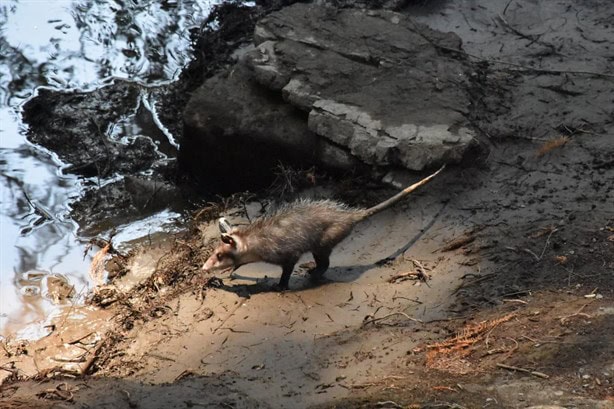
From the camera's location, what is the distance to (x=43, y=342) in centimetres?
675

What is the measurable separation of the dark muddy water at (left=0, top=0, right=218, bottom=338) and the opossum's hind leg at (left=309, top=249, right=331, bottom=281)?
223 cm

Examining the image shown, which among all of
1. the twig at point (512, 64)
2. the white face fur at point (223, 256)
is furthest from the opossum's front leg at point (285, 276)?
the twig at point (512, 64)

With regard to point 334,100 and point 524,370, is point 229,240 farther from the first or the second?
point 524,370

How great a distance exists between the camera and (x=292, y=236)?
661 cm

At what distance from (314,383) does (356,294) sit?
139cm

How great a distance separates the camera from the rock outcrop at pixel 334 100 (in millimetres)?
7512

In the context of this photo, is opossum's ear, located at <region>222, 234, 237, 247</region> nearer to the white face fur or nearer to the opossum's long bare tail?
the white face fur

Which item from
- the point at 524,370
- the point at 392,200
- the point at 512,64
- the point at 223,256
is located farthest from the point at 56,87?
the point at 524,370

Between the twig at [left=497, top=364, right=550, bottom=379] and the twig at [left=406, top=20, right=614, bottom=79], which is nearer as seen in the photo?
the twig at [left=497, top=364, right=550, bottom=379]

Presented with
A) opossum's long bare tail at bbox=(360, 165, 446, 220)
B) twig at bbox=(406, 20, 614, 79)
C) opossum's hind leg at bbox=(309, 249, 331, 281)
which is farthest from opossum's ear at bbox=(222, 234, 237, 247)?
twig at bbox=(406, 20, 614, 79)

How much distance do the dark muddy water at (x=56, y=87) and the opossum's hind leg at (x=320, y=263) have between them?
2.23 m

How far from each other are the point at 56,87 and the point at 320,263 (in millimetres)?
5587

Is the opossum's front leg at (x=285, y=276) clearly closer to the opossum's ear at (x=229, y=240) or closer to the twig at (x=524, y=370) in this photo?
the opossum's ear at (x=229, y=240)

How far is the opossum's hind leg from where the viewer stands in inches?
263
